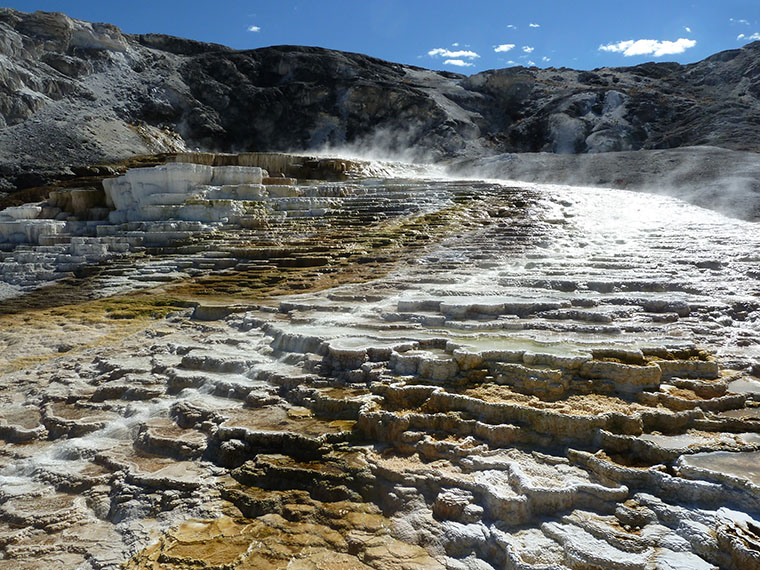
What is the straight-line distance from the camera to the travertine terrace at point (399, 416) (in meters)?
2.67

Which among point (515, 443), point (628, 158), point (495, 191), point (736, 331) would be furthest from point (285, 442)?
point (628, 158)

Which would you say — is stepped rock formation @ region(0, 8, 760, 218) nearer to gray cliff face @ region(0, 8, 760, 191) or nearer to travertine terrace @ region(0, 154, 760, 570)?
gray cliff face @ region(0, 8, 760, 191)

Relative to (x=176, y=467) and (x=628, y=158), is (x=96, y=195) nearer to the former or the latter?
(x=176, y=467)

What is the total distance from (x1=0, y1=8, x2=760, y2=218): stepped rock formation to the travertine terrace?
11.9 meters

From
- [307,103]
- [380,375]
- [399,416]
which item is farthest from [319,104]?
[399,416]

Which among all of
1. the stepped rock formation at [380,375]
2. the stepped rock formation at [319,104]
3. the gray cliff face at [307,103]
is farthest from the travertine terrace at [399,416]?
the gray cliff face at [307,103]

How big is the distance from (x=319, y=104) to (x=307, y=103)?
2.37 ft

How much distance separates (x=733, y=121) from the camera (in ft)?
75.6

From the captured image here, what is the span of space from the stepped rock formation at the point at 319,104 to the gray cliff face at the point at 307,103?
0.22 ft

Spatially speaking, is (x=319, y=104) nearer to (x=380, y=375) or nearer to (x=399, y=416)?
(x=380, y=375)

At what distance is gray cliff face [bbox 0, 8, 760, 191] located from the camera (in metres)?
22.8

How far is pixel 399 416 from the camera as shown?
348cm

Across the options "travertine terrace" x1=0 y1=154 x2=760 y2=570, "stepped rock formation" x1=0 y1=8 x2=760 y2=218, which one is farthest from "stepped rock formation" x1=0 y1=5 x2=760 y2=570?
"stepped rock formation" x1=0 y1=8 x2=760 y2=218

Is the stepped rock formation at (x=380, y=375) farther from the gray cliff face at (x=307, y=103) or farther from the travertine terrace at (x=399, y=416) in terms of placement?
the gray cliff face at (x=307, y=103)
